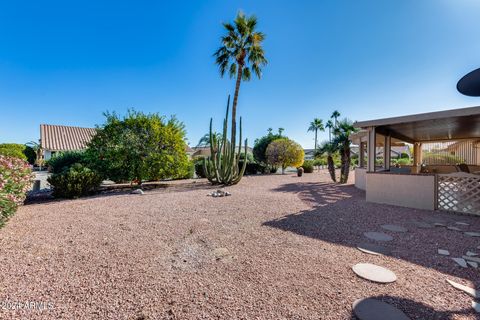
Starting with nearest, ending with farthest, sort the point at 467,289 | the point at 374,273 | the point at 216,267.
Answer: the point at 467,289 < the point at 374,273 < the point at 216,267

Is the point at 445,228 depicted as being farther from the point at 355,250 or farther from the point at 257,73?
the point at 257,73

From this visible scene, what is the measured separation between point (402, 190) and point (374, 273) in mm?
5206

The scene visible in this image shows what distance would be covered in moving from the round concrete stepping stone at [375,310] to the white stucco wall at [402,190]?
5.64m

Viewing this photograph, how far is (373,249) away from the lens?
3309 mm

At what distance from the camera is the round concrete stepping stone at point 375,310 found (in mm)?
1835

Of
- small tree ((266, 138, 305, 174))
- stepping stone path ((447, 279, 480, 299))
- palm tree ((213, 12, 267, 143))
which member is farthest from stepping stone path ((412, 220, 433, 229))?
small tree ((266, 138, 305, 174))

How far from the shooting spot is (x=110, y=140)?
9.28 m

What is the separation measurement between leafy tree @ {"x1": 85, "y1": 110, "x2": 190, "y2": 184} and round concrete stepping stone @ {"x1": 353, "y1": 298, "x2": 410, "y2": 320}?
30.1 ft

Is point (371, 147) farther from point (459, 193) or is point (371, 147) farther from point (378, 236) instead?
point (378, 236)

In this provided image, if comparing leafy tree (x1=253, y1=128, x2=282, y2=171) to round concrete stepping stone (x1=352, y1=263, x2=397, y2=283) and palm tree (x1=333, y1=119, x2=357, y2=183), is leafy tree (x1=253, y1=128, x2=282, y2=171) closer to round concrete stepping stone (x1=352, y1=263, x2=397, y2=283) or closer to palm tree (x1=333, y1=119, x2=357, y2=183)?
palm tree (x1=333, y1=119, x2=357, y2=183)

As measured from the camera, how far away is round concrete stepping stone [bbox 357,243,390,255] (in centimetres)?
319

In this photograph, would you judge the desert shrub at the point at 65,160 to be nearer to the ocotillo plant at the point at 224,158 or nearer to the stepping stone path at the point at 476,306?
the ocotillo plant at the point at 224,158

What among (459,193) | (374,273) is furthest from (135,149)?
(459,193)

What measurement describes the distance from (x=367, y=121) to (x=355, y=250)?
228 inches
